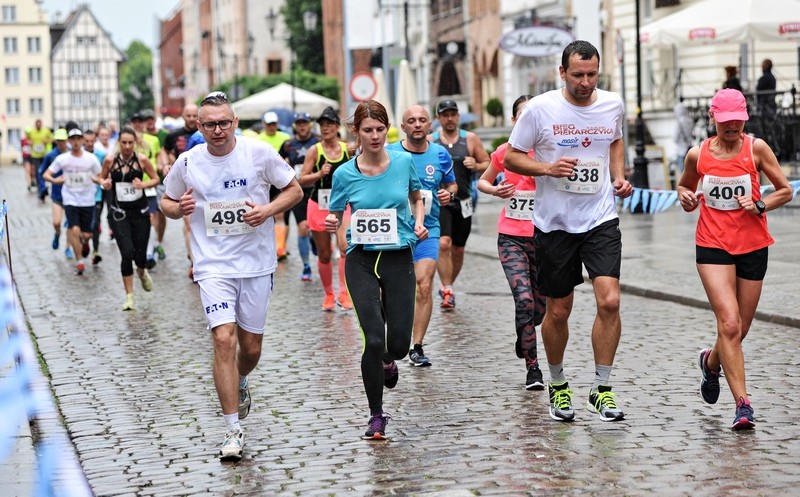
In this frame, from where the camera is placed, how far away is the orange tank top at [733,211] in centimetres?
824

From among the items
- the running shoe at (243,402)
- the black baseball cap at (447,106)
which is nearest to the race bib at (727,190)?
the running shoe at (243,402)

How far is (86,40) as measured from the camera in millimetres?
149750

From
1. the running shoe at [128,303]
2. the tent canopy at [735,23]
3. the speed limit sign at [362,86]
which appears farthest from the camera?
the speed limit sign at [362,86]

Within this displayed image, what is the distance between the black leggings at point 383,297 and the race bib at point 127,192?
7812 millimetres

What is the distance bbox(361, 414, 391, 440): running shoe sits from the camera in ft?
26.1

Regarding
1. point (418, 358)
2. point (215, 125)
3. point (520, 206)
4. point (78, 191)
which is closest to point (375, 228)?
point (215, 125)

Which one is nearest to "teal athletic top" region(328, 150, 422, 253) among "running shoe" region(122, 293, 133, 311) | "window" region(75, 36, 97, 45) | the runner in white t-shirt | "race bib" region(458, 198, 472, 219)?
the runner in white t-shirt

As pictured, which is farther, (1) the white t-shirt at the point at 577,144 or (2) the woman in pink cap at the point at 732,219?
(1) the white t-shirt at the point at 577,144

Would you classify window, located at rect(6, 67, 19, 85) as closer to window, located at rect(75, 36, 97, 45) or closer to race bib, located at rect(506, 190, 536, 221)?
window, located at rect(75, 36, 97, 45)

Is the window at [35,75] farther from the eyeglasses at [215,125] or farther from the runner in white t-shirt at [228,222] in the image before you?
the eyeglasses at [215,125]

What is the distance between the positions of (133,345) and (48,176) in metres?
8.82

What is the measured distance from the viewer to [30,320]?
48.3 ft

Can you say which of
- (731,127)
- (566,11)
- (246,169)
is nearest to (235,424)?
(246,169)

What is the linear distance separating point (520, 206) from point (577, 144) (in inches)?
81.0
